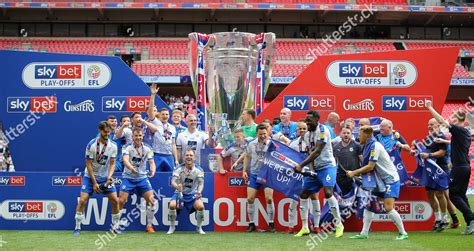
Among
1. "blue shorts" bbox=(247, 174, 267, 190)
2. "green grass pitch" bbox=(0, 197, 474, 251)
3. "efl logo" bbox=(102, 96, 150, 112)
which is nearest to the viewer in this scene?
"green grass pitch" bbox=(0, 197, 474, 251)

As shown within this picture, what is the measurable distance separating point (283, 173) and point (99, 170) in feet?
9.49

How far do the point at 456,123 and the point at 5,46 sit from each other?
2920 centimetres

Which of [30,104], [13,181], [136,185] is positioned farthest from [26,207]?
[30,104]

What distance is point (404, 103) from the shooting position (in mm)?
11992

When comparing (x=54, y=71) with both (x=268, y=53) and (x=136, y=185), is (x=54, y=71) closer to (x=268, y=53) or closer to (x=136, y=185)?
(x=136, y=185)

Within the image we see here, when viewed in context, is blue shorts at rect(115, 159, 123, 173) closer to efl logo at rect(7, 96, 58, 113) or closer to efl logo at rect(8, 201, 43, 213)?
efl logo at rect(8, 201, 43, 213)

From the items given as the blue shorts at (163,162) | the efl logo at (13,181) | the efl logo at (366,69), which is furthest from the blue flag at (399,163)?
the efl logo at (13,181)

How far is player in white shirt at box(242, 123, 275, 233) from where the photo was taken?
10328mm

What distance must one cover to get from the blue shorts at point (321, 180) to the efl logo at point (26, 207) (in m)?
4.56

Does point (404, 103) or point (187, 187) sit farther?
point (404, 103)

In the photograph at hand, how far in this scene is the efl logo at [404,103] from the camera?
12.0m

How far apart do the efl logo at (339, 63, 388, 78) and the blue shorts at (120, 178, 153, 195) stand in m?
4.31

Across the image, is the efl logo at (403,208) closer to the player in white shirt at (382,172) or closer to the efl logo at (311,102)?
the player in white shirt at (382,172)

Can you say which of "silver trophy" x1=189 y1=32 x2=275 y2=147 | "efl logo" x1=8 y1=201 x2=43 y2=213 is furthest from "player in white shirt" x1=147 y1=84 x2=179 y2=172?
"efl logo" x1=8 y1=201 x2=43 y2=213
